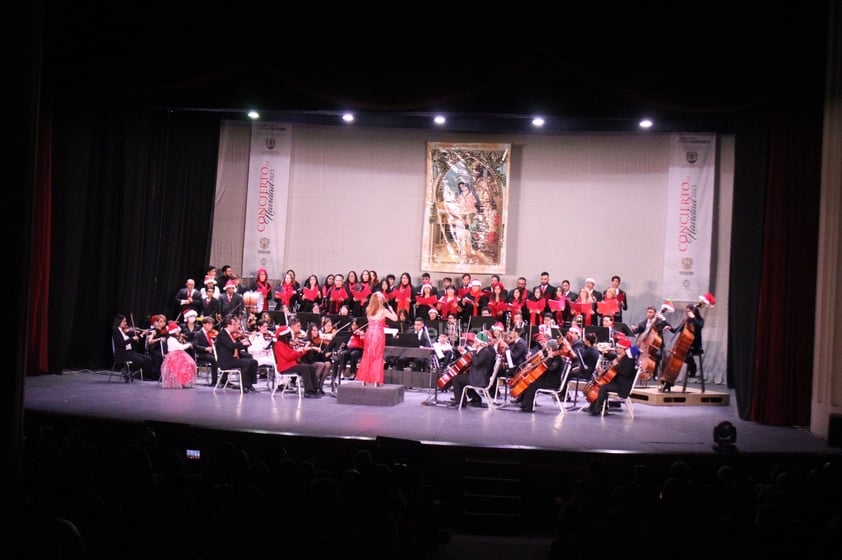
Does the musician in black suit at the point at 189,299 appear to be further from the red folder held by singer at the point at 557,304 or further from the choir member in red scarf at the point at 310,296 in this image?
the red folder held by singer at the point at 557,304

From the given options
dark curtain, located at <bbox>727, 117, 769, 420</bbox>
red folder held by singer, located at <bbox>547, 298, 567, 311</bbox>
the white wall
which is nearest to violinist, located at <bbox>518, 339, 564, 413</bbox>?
dark curtain, located at <bbox>727, 117, 769, 420</bbox>

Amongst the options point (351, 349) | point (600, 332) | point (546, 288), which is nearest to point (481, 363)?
point (351, 349)

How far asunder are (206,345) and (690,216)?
9619 mm

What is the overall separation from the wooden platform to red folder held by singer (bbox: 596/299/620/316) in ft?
6.49

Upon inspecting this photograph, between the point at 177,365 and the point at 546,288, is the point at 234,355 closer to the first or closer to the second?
the point at 177,365

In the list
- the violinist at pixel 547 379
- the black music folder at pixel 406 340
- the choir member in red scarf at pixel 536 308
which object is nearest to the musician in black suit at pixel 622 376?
the violinist at pixel 547 379

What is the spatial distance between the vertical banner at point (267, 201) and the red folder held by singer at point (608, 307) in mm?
6742

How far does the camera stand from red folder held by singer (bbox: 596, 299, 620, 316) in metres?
13.5

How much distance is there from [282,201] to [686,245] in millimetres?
8440

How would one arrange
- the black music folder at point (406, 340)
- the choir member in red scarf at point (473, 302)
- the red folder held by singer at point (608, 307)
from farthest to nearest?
the choir member in red scarf at point (473, 302), the red folder held by singer at point (608, 307), the black music folder at point (406, 340)

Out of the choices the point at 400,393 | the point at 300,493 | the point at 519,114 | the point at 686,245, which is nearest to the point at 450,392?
the point at 400,393

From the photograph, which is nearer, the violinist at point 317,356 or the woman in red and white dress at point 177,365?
the violinist at point 317,356

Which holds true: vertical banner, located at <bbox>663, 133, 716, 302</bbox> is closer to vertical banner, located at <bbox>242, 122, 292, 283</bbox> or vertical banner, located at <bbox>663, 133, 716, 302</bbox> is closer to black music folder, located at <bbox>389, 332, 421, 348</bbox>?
black music folder, located at <bbox>389, 332, 421, 348</bbox>

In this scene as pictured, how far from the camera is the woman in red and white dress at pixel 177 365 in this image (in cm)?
1108
